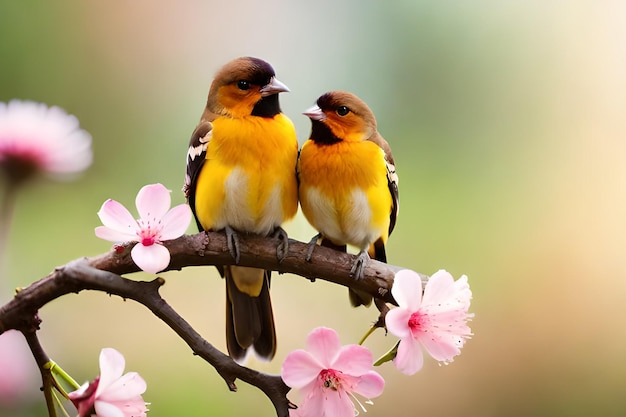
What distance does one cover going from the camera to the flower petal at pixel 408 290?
654mm

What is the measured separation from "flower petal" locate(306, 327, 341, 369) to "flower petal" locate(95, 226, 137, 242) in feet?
0.61

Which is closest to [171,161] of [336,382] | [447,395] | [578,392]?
[447,395]

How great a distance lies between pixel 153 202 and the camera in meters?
0.70

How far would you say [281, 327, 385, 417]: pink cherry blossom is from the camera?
65 centimetres

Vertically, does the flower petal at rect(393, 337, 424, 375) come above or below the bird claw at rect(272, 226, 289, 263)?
below

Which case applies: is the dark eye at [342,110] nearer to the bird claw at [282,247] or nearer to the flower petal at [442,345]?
the bird claw at [282,247]

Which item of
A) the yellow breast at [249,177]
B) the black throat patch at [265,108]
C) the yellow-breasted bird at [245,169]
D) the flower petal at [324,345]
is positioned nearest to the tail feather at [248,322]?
the yellow-breasted bird at [245,169]

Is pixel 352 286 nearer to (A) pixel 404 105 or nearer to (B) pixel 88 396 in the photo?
(B) pixel 88 396

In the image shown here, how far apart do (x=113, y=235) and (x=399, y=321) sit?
27cm

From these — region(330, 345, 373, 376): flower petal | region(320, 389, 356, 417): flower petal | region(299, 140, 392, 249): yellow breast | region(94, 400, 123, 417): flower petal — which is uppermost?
region(299, 140, 392, 249): yellow breast

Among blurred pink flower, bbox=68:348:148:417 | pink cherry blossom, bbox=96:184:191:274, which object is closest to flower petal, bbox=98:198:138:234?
pink cherry blossom, bbox=96:184:191:274

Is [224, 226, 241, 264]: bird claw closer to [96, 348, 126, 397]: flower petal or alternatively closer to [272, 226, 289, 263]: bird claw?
[272, 226, 289, 263]: bird claw

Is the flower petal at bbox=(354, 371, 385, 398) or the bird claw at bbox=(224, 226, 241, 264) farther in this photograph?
the bird claw at bbox=(224, 226, 241, 264)

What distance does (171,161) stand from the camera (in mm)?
1757
